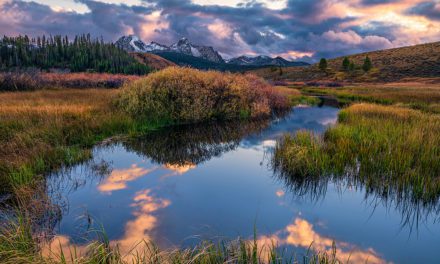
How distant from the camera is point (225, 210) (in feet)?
26.0

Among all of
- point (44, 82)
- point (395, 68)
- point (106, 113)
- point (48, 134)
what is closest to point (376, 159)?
point (48, 134)

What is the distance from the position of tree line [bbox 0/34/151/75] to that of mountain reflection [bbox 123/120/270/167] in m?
70.3

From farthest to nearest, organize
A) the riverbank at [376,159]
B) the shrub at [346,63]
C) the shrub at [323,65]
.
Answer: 1. the shrub at [323,65]
2. the shrub at [346,63]
3. the riverbank at [376,159]

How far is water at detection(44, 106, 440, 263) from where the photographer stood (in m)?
6.35

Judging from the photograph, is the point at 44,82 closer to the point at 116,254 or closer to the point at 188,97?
the point at 188,97

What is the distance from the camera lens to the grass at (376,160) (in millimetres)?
8453

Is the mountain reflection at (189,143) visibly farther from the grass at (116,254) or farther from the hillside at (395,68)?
the hillside at (395,68)

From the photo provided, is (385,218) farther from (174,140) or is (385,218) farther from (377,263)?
(174,140)

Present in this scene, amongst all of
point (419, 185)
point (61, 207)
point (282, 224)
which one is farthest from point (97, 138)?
point (419, 185)

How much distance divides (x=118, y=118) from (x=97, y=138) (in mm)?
2654

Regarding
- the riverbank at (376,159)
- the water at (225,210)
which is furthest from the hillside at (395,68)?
the water at (225,210)

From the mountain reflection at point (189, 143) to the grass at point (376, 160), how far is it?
11.0ft

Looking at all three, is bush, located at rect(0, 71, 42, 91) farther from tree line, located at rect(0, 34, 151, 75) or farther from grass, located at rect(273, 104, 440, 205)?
tree line, located at rect(0, 34, 151, 75)

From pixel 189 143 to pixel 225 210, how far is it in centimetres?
781
